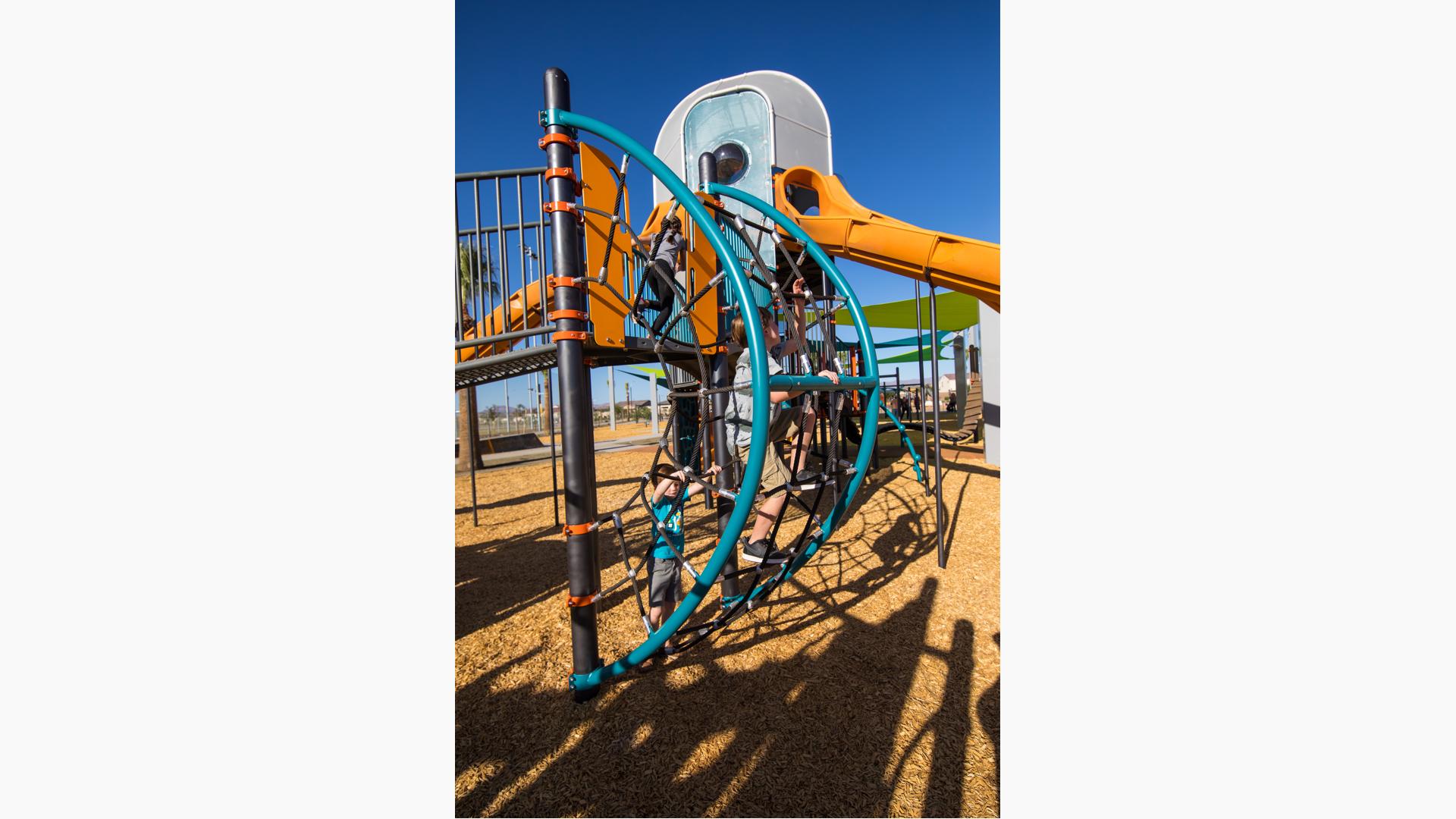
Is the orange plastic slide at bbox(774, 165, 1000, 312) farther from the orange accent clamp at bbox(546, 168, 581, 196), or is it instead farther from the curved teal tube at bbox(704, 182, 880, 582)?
the orange accent clamp at bbox(546, 168, 581, 196)

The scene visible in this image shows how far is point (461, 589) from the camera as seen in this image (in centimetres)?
355

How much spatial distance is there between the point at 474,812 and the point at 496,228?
2.75 meters

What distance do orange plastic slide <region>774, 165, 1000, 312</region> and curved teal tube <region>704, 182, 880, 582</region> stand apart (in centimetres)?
162

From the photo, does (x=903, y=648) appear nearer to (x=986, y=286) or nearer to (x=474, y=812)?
(x=474, y=812)

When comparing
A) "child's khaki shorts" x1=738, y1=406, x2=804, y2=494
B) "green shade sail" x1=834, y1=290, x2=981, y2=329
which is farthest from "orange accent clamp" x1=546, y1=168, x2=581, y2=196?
"green shade sail" x1=834, y1=290, x2=981, y2=329

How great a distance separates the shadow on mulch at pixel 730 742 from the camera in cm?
160

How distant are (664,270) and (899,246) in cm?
304

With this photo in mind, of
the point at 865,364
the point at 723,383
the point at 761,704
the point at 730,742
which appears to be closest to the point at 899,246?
the point at 865,364

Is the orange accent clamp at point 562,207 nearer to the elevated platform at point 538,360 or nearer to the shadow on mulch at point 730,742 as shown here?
the elevated platform at point 538,360

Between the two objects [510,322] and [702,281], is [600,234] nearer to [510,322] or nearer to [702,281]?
[702,281]

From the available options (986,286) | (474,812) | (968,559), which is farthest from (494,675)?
(986,286)

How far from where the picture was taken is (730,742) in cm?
184

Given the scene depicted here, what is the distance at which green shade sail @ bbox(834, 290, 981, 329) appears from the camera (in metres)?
9.04

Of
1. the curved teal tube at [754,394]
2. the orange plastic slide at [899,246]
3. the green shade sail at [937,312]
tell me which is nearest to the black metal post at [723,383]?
the curved teal tube at [754,394]
